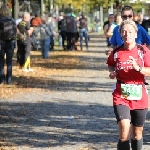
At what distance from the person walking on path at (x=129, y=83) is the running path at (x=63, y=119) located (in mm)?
1562

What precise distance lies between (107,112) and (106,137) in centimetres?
260

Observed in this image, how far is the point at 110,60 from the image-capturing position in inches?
297

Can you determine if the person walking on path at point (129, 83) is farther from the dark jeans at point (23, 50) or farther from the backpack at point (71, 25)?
the backpack at point (71, 25)

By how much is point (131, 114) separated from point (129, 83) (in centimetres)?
38

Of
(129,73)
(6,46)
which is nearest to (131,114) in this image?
(129,73)

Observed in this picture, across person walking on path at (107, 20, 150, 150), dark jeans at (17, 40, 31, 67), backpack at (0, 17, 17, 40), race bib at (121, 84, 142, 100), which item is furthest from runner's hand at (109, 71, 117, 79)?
dark jeans at (17, 40, 31, 67)

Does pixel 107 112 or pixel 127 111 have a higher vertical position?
pixel 127 111

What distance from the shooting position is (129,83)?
287 inches

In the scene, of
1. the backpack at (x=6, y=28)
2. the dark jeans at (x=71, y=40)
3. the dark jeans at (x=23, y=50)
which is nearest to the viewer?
the backpack at (x=6, y=28)

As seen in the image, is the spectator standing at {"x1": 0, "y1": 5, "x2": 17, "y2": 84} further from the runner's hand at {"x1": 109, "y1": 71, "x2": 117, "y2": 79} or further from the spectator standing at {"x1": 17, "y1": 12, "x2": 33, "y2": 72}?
the runner's hand at {"x1": 109, "y1": 71, "x2": 117, "y2": 79}

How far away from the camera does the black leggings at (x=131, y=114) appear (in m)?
7.16

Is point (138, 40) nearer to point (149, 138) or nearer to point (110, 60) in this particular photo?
point (149, 138)

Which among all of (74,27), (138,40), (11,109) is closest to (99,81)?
(11,109)

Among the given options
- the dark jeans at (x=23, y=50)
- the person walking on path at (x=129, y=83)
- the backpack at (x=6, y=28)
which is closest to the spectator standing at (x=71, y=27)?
the dark jeans at (x=23, y=50)
